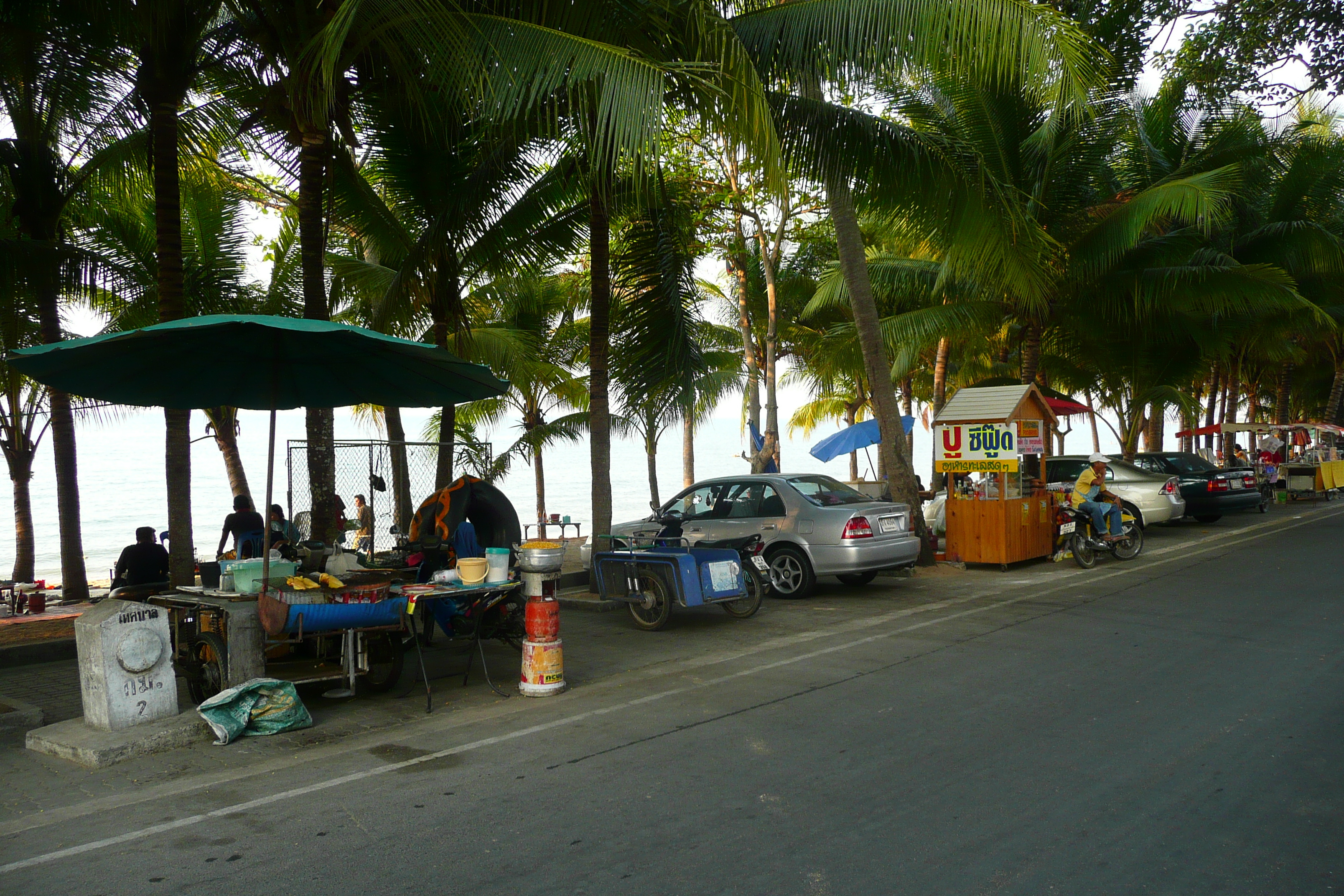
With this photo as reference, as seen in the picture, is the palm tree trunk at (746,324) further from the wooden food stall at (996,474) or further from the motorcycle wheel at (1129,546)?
the motorcycle wheel at (1129,546)

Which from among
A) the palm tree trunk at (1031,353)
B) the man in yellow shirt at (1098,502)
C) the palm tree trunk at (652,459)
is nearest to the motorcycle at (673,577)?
the man in yellow shirt at (1098,502)

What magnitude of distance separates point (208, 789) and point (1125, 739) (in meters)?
5.22

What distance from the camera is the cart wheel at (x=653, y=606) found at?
10.5 m

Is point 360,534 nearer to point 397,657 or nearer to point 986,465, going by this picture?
point 397,657

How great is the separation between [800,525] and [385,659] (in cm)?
602

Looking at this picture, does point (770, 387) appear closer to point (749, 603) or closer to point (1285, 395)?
point (749, 603)

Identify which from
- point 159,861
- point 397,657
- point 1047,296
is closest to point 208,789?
point 159,861

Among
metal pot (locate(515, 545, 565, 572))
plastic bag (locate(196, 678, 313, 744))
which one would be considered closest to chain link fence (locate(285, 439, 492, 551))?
metal pot (locate(515, 545, 565, 572))

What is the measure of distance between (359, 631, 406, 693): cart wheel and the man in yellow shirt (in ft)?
34.9

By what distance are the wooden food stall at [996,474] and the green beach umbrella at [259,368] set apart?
316 inches

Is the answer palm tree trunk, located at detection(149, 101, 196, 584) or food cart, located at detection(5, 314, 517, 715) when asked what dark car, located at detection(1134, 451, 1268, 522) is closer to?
food cart, located at detection(5, 314, 517, 715)

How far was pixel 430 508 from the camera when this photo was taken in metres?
9.68

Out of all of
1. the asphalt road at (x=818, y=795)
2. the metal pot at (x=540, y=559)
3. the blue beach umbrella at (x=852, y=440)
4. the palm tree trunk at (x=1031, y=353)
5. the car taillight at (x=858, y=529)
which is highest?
the palm tree trunk at (x=1031, y=353)

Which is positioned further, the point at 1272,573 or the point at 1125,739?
the point at 1272,573
